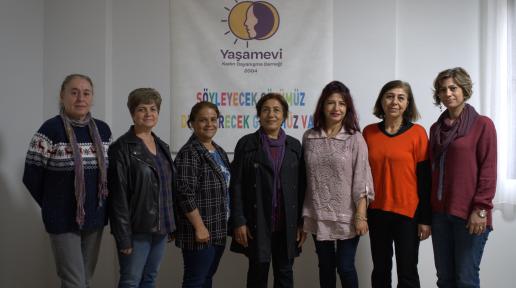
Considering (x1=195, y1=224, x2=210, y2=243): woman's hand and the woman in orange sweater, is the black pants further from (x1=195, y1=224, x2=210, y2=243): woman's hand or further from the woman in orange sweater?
(x1=195, y1=224, x2=210, y2=243): woman's hand

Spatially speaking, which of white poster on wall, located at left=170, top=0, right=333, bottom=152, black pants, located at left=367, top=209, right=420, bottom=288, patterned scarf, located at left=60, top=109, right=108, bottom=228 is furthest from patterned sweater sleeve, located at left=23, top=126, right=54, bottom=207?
black pants, located at left=367, top=209, right=420, bottom=288

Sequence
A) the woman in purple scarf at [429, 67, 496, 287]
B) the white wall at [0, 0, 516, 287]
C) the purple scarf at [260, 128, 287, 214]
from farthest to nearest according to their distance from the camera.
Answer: the white wall at [0, 0, 516, 287] → the purple scarf at [260, 128, 287, 214] → the woman in purple scarf at [429, 67, 496, 287]

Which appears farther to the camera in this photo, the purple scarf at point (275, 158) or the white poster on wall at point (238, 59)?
the white poster on wall at point (238, 59)

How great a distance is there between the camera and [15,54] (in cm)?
241

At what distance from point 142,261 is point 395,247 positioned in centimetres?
128

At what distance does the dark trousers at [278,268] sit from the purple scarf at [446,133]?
0.83m

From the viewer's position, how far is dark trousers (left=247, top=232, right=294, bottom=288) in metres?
1.91

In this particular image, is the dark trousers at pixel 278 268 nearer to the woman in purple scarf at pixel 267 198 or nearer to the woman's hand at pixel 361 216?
the woman in purple scarf at pixel 267 198

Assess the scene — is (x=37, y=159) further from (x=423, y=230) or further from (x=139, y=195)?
(x=423, y=230)

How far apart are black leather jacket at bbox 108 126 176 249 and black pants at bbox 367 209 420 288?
3.67 feet

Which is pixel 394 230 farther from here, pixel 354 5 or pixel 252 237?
pixel 354 5

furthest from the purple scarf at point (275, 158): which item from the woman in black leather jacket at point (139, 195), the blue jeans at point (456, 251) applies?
the blue jeans at point (456, 251)

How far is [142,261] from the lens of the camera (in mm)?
1771

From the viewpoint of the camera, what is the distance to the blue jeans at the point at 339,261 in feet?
6.23
